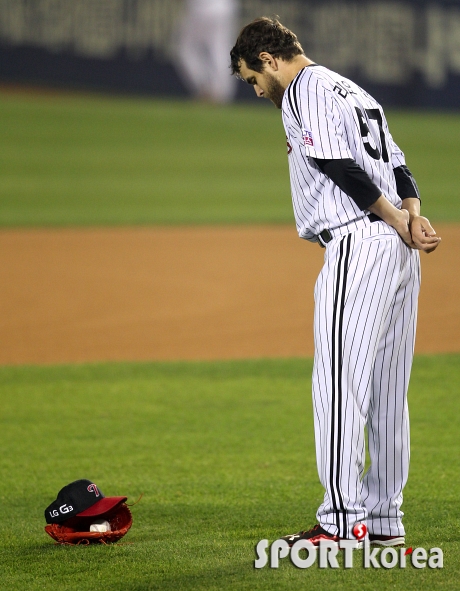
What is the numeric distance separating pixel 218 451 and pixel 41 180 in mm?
13234

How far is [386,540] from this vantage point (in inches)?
126

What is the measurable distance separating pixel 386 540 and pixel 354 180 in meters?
1.30

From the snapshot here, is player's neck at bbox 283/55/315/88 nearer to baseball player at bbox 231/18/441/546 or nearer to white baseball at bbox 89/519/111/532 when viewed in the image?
baseball player at bbox 231/18/441/546

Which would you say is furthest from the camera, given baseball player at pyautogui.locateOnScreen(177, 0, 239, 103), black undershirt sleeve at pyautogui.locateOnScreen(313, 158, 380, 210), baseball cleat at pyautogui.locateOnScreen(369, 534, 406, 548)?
baseball player at pyautogui.locateOnScreen(177, 0, 239, 103)

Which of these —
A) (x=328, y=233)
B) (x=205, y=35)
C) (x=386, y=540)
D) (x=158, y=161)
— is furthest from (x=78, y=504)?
(x=205, y=35)

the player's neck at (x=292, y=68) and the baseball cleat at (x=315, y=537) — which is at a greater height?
the player's neck at (x=292, y=68)

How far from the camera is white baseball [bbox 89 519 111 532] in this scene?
11.1 ft

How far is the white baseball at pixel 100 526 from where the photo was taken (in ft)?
11.1

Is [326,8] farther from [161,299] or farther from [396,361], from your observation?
[396,361]

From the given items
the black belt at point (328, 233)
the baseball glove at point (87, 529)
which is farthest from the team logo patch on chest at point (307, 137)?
the baseball glove at point (87, 529)

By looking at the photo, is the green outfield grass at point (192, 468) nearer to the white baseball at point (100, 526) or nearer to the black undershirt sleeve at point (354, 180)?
the white baseball at point (100, 526)

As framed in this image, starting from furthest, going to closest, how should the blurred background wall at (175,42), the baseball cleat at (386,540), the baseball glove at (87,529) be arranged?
1. the blurred background wall at (175,42)
2. the baseball glove at (87,529)
3. the baseball cleat at (386,540)

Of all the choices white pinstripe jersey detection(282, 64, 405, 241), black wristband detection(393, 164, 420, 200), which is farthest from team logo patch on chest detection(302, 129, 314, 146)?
black wristband detection(393, 164, 420, 200)

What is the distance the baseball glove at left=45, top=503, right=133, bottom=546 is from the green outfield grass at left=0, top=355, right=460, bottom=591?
5 cm
